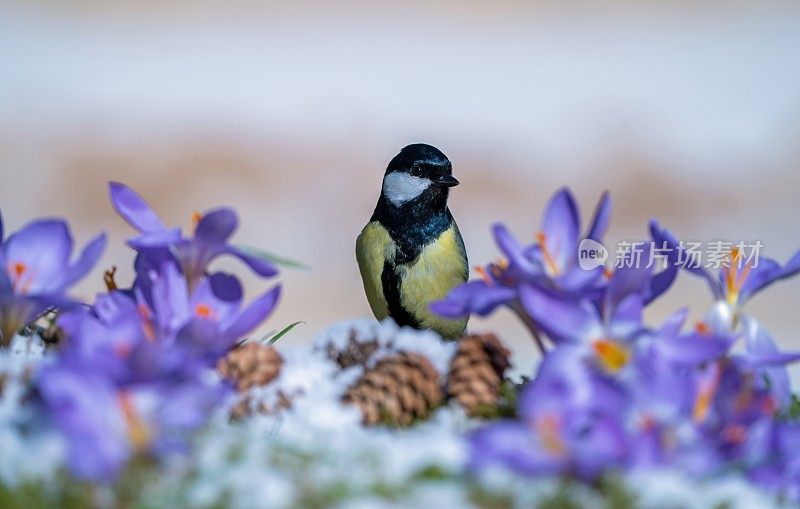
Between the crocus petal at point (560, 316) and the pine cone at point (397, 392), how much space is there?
14cm

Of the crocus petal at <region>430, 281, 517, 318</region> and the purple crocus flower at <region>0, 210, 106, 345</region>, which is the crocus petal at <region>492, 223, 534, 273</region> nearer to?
the crocus petal at <region>430, 281, 517, 318</region>

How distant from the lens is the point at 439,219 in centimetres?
189

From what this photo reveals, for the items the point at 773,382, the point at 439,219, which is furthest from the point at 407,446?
the point at 439,219

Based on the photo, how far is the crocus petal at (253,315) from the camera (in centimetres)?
105

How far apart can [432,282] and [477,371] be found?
0.77m

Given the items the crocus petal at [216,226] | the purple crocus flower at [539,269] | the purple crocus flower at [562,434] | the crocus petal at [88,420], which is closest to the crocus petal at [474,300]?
Result: the purple crocus flower at [539,269]

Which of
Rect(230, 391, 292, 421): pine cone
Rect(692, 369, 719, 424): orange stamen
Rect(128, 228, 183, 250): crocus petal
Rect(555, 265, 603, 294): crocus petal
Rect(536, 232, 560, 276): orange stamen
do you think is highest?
Rect(536, 232, 560, 276): orange stamen

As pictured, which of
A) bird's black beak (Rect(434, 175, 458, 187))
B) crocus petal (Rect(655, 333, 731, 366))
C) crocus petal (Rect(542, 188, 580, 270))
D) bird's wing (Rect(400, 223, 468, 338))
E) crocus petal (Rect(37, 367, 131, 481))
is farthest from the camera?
bird's black beak (Rect(434, 175, 458, 187))

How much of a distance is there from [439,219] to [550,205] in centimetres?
87

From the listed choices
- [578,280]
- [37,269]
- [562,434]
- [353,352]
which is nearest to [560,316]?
[578,280]

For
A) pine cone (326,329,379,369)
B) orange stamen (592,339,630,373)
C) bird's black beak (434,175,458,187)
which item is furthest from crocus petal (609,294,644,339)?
bird's black beak (434,175,458,187)

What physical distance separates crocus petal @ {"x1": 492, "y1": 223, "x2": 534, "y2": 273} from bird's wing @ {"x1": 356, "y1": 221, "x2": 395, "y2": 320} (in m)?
0.84

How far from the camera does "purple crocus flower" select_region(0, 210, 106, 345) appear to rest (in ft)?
3.37

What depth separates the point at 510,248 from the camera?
3.18 ft
